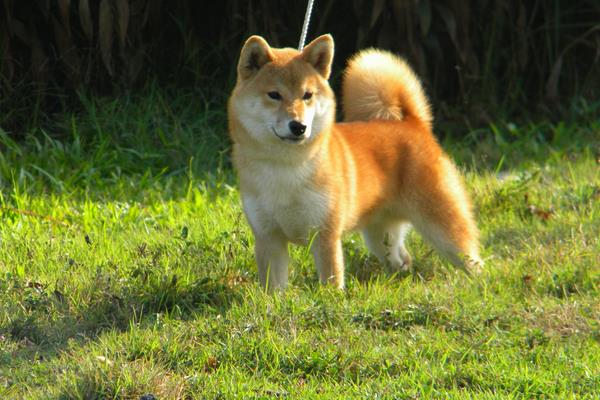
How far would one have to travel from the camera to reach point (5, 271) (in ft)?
16.1

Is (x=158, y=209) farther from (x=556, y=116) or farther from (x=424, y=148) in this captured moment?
(x=556, y=116)

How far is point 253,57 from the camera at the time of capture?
4695 millimetres

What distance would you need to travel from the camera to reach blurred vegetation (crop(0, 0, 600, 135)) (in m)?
7.06

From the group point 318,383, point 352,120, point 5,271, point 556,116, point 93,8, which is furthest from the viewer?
point 556,116

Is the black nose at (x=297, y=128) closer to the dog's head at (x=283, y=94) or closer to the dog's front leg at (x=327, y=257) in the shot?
the dog's head at (x=283, y=94)

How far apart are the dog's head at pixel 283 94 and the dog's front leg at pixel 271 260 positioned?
0.44 meters

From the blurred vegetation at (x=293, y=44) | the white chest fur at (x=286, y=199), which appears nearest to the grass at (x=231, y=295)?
the white chest fur at (x=286, y=199)

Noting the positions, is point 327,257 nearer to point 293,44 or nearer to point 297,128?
point 297,128

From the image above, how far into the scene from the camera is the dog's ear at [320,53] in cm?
471

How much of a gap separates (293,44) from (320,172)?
3.11m

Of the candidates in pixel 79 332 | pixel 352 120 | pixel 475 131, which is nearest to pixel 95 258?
pixel 79 332

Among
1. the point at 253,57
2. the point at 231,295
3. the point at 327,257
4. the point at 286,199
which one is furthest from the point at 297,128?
the point at 231,295

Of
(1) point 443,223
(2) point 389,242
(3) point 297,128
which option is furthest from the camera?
(2) point 389,242

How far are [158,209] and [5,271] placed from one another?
3.60 ft
